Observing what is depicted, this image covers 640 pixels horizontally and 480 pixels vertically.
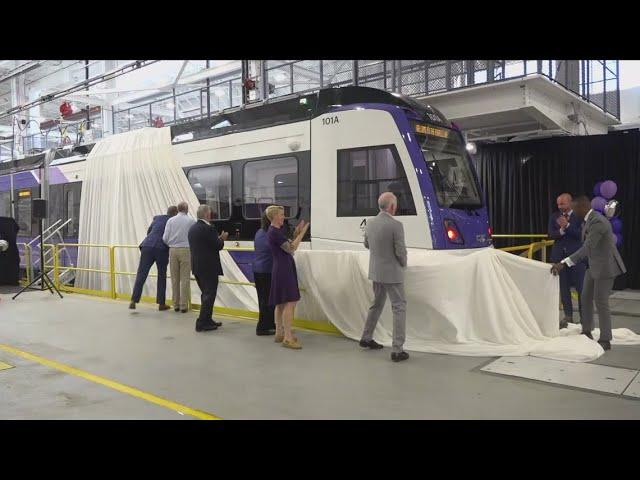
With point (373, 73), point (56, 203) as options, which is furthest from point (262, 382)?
point (56, 203)

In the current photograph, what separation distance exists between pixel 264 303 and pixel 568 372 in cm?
360

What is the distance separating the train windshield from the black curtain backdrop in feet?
15.2

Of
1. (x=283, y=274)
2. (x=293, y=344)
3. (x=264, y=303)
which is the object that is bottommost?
(x=293, y=344)

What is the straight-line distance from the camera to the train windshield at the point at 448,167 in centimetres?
684

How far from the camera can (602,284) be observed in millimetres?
5738

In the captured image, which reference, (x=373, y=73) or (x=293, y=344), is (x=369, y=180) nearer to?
(x=293, y=344)

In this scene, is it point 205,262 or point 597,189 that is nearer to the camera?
point 205,262

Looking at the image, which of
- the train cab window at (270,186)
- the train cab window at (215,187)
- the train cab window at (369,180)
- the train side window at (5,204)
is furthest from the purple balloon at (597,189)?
the train side window at (5,204)

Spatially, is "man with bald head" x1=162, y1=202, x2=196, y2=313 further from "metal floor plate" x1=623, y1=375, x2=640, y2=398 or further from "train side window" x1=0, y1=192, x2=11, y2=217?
"train side window" x1=0, y1=192, x2=11, y2=217

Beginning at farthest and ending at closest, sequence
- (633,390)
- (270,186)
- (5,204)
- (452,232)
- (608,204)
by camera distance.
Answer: (5,204), (608,204), (270,186), (452,232), (633,390)

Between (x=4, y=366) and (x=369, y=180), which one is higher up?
(x=369, y=180)

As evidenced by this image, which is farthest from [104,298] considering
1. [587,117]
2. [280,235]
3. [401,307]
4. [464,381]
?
[587,117]

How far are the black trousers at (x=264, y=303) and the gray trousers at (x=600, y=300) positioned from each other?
12.3 ft

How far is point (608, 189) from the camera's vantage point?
1000cm
